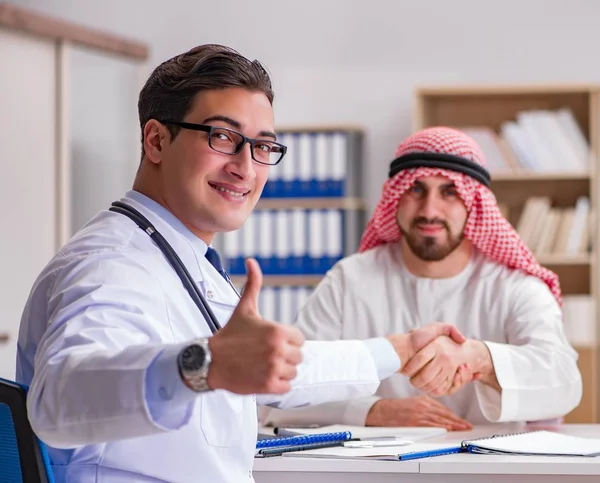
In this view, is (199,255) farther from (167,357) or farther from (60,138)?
(60,138)

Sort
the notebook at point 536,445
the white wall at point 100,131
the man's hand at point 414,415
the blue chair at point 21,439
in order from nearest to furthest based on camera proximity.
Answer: the blue chair at point 21,439
the notebook at point 536,445
the man's hand at point 414,415
the white wall at point 100,131

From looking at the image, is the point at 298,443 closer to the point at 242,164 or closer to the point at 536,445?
the point at 536,445

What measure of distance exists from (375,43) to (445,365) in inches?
150

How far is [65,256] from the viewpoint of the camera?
1430mm

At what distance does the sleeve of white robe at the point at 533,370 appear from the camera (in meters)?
2.57

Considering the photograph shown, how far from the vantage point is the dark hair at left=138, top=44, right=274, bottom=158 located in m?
1.66

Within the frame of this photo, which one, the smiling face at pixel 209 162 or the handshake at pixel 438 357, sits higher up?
the smiling face at pixel 209 162

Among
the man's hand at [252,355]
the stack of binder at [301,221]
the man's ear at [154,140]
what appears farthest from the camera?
the stack of binder at [301,221]

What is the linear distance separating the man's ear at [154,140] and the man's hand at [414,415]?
3.75 ft

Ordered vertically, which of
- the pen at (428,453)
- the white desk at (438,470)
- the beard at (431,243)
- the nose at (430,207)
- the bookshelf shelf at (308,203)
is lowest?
the white desk at (438,470)

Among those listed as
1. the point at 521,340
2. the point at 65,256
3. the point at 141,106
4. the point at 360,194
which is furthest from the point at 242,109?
the point at 360,194

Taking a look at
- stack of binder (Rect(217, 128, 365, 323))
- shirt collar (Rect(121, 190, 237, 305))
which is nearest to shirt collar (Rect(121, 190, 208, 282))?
shirt collar (Rect(121, 190, 237, 305))

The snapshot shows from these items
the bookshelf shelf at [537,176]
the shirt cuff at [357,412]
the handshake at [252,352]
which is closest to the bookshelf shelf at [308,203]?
the bookshelf shelf at [537,176]

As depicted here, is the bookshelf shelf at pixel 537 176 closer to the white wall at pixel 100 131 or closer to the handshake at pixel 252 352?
the white wall at pixel 100 131
